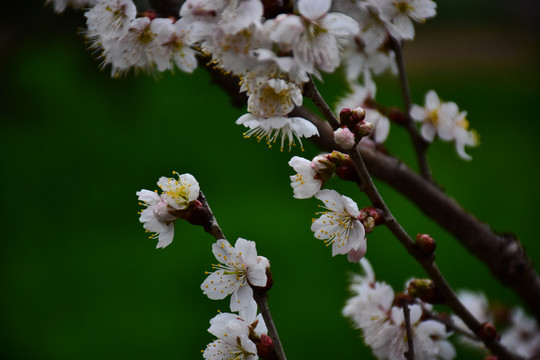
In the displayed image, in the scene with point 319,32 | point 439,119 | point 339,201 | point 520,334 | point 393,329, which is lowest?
point 520,334

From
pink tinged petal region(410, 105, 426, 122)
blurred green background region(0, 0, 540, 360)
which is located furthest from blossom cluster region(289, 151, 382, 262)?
blurred green background region(0, 0, 540, 360)

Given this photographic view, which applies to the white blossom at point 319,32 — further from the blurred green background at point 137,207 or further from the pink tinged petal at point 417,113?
the blurred green background at point 137,207

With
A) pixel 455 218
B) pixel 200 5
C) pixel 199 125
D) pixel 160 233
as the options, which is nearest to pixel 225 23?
pixel 200 5

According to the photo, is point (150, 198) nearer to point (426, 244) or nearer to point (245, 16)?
point (245, 16)

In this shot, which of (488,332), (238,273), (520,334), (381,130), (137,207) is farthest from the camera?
(137,207)

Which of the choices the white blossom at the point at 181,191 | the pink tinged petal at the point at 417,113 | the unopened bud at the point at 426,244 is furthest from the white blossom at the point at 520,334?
the white blossom at the point at 181,191

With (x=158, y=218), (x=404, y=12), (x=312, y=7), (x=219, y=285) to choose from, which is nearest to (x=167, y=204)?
(x=158, y=218)

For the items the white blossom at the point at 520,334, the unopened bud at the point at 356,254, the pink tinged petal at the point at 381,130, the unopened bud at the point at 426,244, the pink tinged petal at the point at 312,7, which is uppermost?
the pink tinged petal at the point at 312,7

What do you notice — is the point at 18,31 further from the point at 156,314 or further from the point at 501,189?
the point at 501,189
